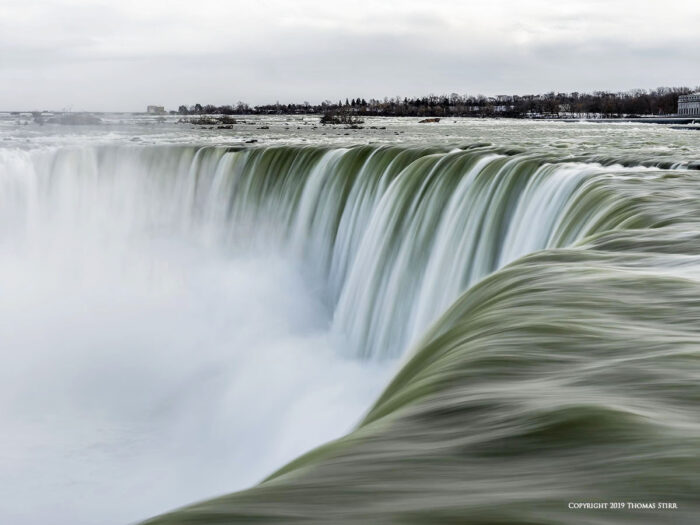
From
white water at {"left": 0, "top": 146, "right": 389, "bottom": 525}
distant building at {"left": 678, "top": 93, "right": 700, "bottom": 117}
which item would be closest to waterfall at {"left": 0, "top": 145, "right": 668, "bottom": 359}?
white water at {"left": 0, "top": 146, "right": 389, "bottom": 525}

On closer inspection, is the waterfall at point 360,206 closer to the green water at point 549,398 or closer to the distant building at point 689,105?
the green water at point 549,398

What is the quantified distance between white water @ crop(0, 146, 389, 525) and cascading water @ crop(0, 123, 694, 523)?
64mm

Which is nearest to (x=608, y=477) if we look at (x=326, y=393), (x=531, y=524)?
(x=531, y=524)

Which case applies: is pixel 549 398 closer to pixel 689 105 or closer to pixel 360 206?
pixel 360 206

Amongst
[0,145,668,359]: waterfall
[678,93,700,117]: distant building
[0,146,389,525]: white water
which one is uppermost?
[678,93,700,117]: distant building

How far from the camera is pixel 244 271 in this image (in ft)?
77.4

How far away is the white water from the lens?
12.2m

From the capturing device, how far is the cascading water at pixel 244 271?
13070 mm

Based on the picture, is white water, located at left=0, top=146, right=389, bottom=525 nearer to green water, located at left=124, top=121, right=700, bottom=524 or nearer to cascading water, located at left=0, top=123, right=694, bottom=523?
cascading water, located at left=0, top=123, right=694, bottom=523

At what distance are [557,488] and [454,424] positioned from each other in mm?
788

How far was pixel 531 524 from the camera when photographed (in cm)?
309

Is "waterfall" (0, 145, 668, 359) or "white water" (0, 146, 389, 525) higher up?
"waterfall" (0, 145, 668, 359)

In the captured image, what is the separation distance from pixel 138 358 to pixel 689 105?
148m

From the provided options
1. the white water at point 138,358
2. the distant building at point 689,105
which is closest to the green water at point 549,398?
the white water at point 138,358
